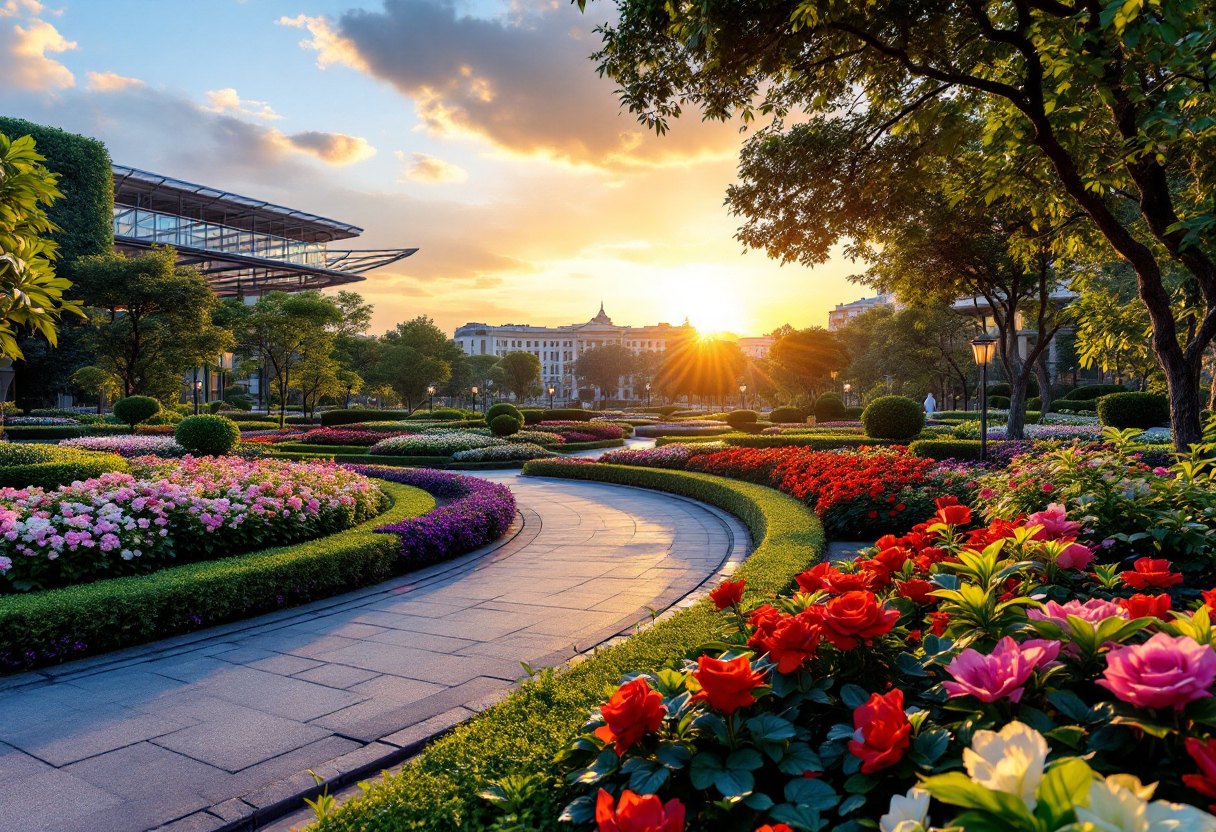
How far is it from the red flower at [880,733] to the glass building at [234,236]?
44.0 metres

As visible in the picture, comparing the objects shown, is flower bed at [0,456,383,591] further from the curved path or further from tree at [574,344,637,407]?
tree at [574,344,637,407]

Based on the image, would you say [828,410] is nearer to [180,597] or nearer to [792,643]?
[180,597]

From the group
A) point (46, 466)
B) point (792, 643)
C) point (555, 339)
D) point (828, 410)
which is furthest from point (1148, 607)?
point (555, 339)

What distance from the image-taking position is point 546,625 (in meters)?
5.00

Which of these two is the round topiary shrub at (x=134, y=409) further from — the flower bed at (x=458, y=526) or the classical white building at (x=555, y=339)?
the classical white building at (x=555, y=339)

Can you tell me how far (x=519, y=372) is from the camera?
67812 mm

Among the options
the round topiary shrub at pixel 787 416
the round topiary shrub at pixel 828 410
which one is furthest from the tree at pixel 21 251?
the round topiary shrub at pixel 787 416

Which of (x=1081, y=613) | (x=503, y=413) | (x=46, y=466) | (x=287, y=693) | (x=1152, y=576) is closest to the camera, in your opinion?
(x=1081, y=613)

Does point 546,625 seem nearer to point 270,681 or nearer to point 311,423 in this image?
point 270,681

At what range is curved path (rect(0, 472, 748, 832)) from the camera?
2.83 meters

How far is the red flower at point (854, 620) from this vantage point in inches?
65.7

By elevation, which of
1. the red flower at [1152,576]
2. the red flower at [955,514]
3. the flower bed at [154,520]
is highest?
the red flower at [955,514]

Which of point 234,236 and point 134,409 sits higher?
point 234,236

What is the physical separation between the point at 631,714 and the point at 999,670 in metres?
0.75
